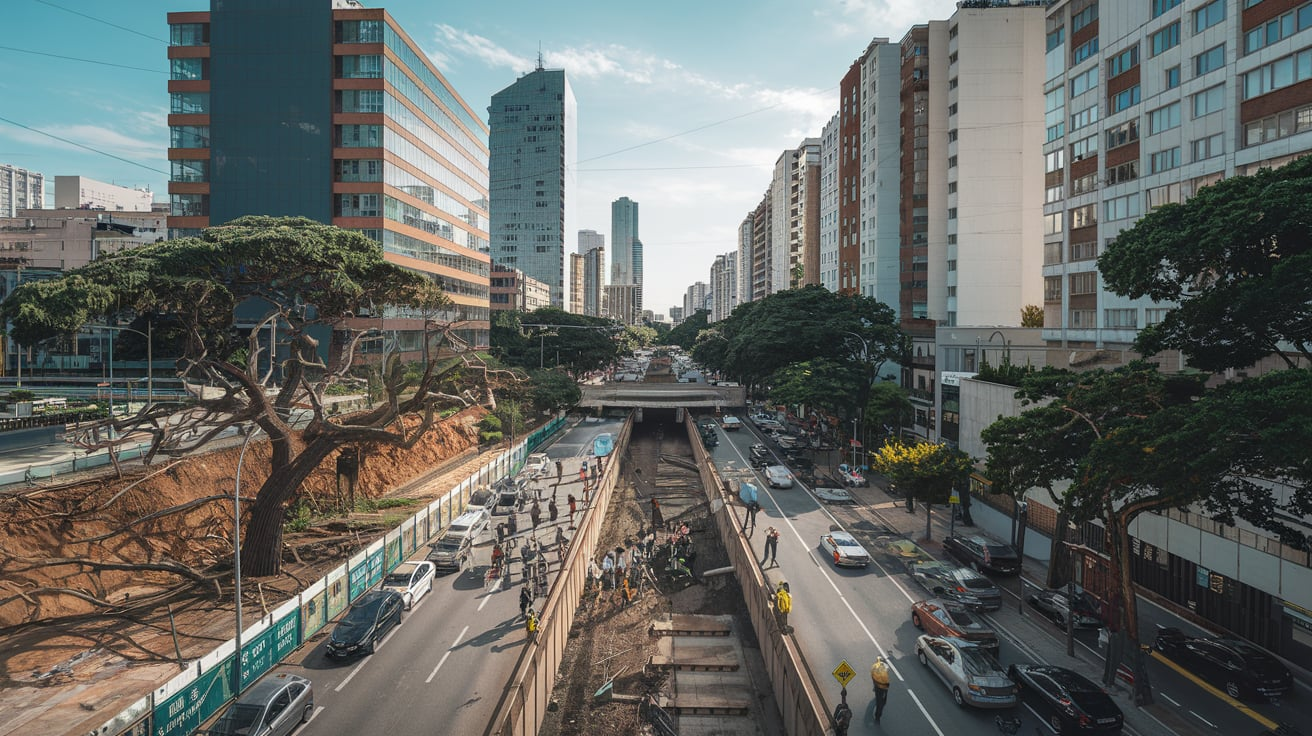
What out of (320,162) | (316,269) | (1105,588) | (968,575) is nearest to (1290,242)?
(1105,588)

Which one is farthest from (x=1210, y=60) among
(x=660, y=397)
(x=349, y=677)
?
(x=660, y=397)

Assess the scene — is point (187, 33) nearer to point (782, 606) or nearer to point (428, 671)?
point (428, 671)

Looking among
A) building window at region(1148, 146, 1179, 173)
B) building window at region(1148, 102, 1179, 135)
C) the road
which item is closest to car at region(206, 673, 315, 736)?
the road

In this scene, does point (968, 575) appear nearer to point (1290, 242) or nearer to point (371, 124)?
point (1290, 242)

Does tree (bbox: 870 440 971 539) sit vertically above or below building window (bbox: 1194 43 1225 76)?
below

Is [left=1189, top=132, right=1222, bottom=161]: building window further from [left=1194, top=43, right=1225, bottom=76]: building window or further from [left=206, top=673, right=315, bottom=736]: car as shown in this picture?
[left=206, top=673, right=315, bottom=736]: car

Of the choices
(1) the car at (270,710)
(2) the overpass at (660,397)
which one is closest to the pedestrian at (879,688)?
(1) the car at (270,710)
